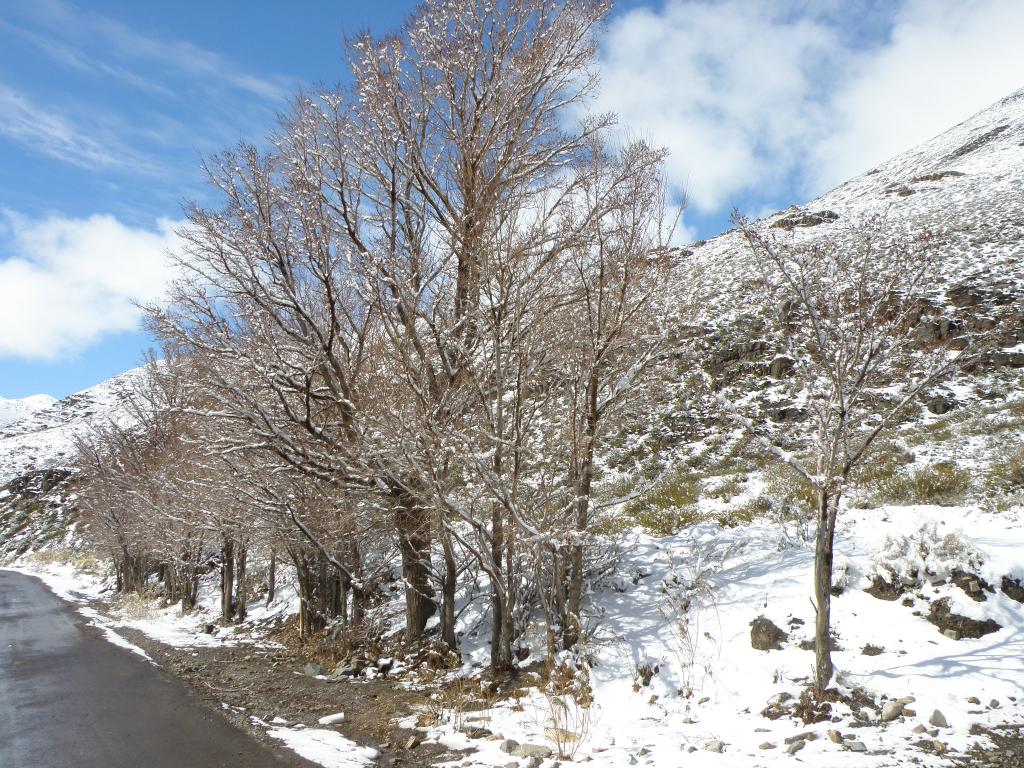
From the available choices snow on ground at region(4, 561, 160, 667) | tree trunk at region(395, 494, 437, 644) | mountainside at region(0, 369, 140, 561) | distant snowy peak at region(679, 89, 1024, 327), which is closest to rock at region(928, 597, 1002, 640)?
distant snowy peak at region(679, 89, 1024, 327)

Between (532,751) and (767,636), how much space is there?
2.96 meters

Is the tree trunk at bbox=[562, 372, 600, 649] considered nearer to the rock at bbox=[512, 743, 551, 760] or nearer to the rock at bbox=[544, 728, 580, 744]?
the rock at bbox=[544, 728, 580, 744]

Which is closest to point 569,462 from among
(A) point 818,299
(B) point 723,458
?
(A) point 818,299

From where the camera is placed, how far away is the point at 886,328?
219 inches

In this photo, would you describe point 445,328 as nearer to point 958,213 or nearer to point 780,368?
point 780,368

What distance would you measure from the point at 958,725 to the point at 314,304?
1037 centimetres

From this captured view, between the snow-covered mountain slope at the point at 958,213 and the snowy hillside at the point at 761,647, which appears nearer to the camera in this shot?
the snowy hillside at the point at 761,647

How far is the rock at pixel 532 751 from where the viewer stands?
5422 millimetres

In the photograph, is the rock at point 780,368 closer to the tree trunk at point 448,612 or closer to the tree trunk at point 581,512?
the tree trunk at point 581,512

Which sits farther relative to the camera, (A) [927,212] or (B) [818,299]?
(A) [927,212]

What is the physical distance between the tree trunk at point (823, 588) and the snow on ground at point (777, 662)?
0.71ft

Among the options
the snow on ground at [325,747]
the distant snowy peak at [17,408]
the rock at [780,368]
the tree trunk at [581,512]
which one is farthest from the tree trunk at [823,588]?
the distant snowy peak at [17,408]

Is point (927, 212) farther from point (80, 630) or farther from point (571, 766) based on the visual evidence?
point (80, 630)

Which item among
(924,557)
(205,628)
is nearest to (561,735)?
(924,557)
